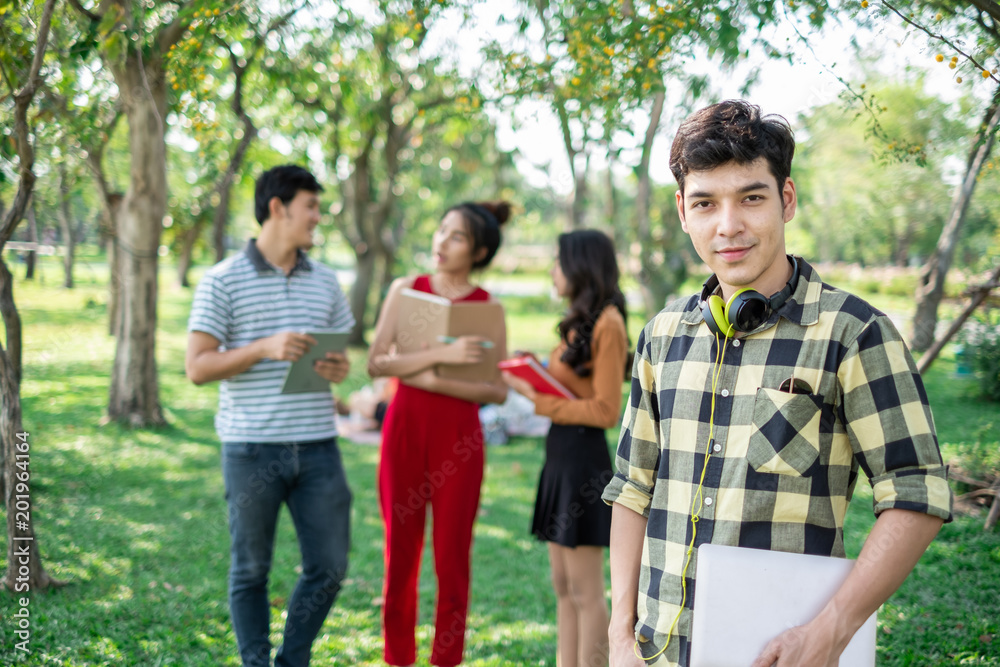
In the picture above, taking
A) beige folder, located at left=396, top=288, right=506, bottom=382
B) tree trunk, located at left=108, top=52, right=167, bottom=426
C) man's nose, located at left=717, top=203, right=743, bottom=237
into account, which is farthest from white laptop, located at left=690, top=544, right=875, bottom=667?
tree trunk, located at left=108, top=52, right=167, bottom=426

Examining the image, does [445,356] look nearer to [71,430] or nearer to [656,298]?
[71,430]

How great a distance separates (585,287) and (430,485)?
114 centimetres

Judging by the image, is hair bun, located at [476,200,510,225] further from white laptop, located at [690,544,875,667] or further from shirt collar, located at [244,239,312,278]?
white laptop, located at [690,544,875,667]

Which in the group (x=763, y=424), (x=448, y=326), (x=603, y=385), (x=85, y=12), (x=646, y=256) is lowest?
(x=603, y=385)

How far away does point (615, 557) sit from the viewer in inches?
64.0

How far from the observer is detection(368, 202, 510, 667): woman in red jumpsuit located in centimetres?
324

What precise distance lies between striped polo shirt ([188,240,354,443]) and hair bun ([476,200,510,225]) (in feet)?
3.35

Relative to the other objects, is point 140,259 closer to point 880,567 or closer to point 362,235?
point 362,235

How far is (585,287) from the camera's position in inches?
124

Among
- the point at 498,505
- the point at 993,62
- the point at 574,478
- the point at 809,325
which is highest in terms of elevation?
the point at 993,62

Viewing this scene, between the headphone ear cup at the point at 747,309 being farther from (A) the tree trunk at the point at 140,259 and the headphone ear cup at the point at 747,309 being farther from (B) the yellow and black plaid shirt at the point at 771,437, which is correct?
(A) the tree trunk at the point at 140,259

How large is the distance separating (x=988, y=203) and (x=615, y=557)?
19.2 ft

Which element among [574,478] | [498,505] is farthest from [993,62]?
[498,505]

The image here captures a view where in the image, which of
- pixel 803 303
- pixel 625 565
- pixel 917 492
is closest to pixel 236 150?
pixel 625 565
